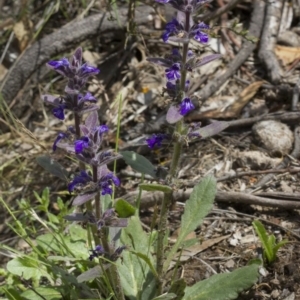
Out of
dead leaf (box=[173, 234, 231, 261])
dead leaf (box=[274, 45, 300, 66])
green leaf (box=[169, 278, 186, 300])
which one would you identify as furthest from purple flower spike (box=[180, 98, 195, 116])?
dead leaf (box=[274, 45, 300, 66])

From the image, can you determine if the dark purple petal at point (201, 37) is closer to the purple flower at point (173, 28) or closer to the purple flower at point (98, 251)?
the purple flower at point (173, 28)

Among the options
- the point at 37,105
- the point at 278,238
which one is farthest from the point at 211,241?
the point at 37,105

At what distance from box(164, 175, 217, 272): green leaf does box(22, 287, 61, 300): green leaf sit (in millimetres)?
603

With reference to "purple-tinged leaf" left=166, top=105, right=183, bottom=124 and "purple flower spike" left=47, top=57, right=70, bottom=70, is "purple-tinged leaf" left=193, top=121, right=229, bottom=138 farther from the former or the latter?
"purple flower spike" left=47, top=57, right=70, bottom=70

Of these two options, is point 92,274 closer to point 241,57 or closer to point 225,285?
point 225,285

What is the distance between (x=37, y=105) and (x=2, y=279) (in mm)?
1594

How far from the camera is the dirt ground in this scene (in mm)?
3398

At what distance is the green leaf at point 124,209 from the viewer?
10.2 feet

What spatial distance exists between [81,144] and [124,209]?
954 millimetres

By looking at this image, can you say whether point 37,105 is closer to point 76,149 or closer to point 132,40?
point 132,40

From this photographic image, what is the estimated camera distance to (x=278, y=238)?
3.31 m

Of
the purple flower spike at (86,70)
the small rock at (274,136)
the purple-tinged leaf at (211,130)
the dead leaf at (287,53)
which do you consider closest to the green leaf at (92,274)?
the purple-tinged leaf at (211,130)

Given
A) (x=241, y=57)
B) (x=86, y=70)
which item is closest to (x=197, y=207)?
(x=86, y=70)

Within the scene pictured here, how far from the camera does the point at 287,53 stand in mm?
4582
